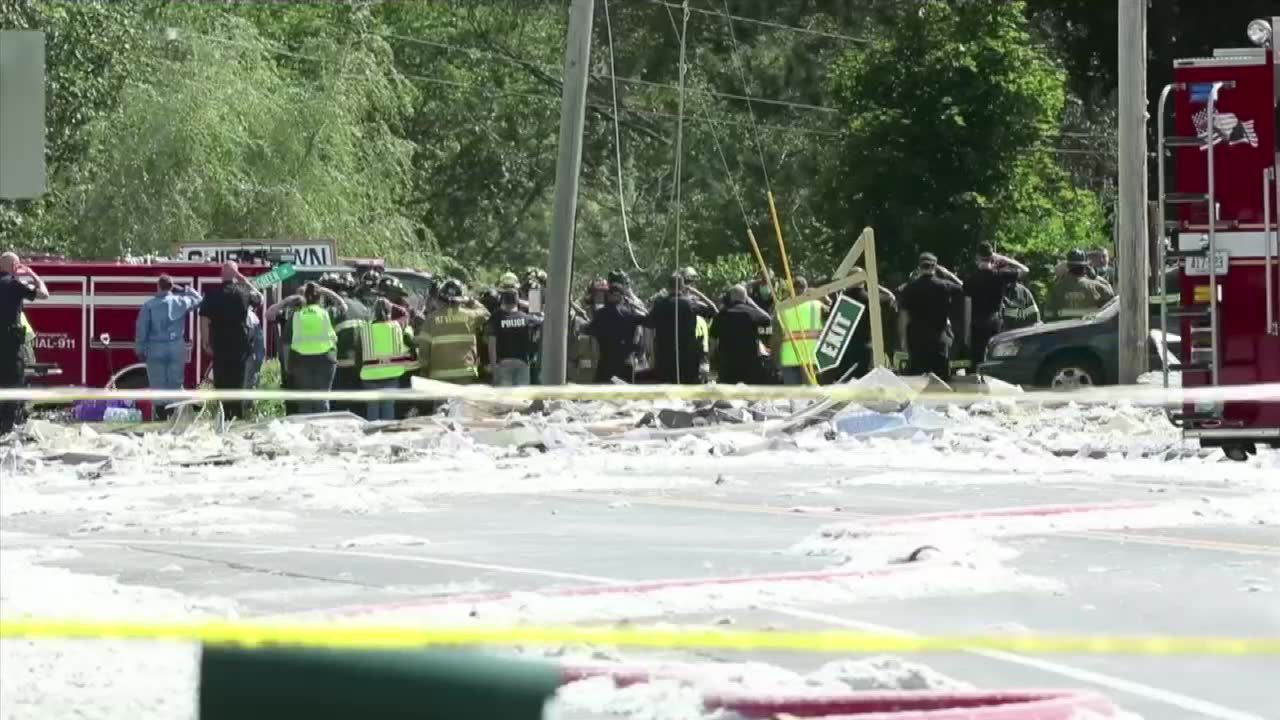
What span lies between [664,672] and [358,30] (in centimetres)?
4335

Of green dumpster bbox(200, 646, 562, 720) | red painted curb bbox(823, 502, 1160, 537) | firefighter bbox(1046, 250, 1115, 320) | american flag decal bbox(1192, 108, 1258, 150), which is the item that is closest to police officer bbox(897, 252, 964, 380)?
firefighter bbox(1046, 250, 1115, 320)

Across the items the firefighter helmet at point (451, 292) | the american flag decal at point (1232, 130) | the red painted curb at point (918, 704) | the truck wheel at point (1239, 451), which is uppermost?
the american flag decal at point (1232, 130)

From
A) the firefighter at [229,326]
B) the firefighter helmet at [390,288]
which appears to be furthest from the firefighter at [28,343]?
the firefighter helmet at [390,288]

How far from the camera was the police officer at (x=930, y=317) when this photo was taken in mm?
23422

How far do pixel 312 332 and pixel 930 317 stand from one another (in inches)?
250

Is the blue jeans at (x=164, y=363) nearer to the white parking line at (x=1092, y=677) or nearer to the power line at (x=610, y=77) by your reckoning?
the white parking line at (x=1092, y=677)

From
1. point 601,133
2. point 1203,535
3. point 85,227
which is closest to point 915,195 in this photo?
point 85,227

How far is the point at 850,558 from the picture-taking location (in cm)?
1148

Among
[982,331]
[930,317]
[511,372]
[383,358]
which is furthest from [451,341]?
[982,331]

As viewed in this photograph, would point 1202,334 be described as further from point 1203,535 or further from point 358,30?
point 358,30

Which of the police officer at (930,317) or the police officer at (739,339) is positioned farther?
the police officer at (739,339)

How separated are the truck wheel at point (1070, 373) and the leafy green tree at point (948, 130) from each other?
38.1 feet

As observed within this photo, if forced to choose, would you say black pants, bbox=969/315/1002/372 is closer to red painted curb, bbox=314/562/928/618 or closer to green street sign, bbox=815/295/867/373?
green street sign, bbox=815/295/867/373

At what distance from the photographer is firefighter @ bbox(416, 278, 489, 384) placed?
23.6m
